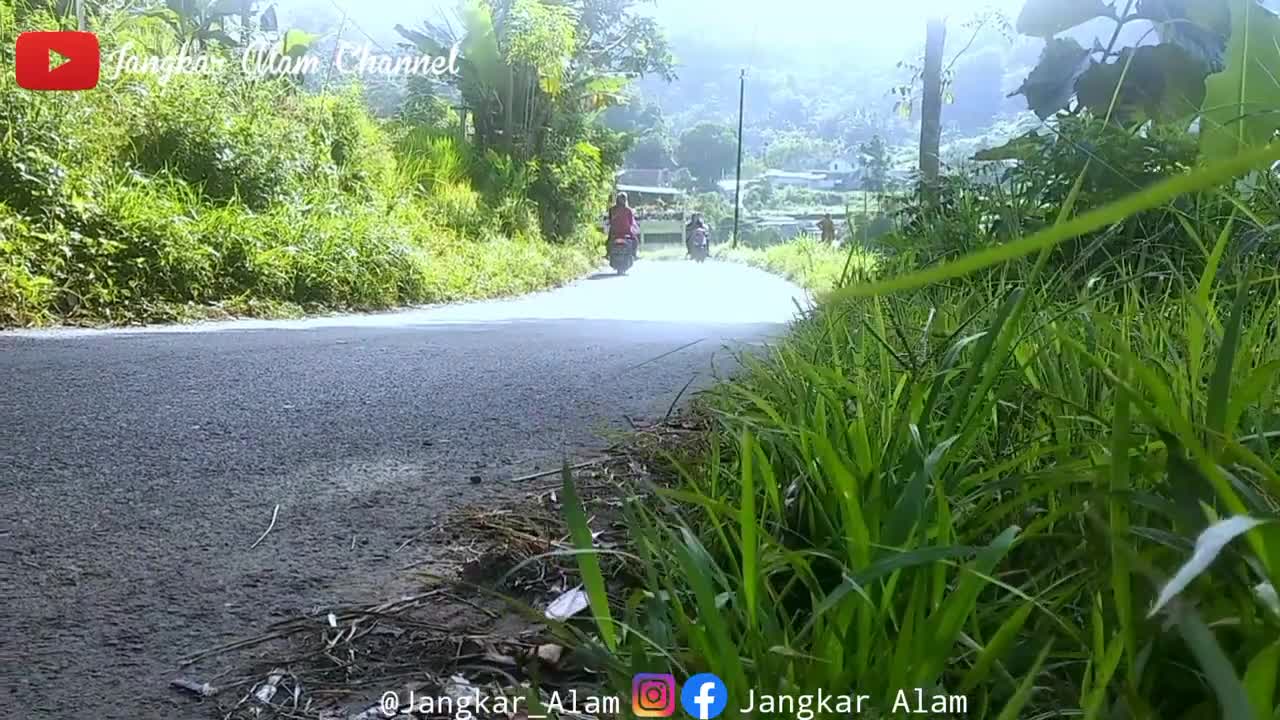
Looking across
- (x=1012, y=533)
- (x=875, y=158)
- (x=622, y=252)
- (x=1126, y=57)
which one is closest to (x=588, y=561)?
(x=1012, y=533)

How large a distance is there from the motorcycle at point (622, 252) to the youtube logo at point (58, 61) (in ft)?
Result: 22.6

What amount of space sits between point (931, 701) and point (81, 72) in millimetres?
7365

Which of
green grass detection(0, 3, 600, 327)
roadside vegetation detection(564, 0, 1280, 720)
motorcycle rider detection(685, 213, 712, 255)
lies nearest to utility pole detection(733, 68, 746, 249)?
motorcycle rider detection(685, 213, 712, 255)

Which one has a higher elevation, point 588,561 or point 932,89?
point 932,89

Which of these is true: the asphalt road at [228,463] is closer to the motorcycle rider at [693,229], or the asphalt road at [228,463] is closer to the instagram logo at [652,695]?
the instagram logo at [652,695]

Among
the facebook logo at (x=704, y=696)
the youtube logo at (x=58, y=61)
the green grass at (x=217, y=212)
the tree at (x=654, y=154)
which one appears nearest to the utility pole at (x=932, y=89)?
the green grass at (x=217, y=212)

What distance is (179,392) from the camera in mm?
2580

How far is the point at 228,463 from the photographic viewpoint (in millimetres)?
1852

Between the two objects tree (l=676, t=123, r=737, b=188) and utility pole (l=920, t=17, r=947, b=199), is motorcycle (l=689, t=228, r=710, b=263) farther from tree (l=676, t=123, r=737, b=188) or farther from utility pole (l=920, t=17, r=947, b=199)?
utility pole (l=920, t=17, r=947, b=199)

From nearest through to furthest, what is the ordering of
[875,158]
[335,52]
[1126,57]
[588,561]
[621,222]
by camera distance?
[588,561] → [1126,57] → [875,158] → [335,52] → [621,222]

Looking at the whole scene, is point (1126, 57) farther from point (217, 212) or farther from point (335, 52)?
point (335, 52)

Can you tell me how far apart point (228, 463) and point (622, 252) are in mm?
10969

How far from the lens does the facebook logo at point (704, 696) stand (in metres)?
0.67

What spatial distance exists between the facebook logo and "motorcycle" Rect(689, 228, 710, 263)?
17.1 m
